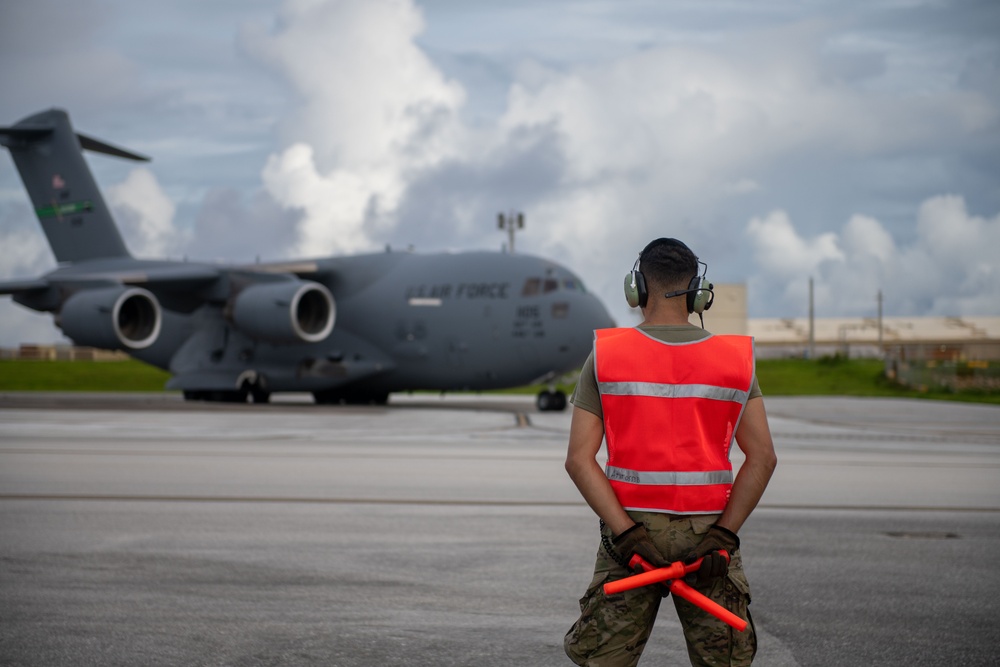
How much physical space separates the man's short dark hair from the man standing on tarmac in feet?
0.55

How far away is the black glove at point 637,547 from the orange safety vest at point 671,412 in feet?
0.41

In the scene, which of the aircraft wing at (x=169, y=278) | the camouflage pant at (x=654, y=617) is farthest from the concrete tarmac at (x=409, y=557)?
the aircraft wing at (x=169, y=278)

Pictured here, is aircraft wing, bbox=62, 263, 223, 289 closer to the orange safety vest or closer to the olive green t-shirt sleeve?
the olive green t-shirt sleeve

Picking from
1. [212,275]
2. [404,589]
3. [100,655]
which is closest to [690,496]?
[100,655]

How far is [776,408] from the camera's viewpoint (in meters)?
29.5

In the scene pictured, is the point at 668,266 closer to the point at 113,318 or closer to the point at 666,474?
the point at 666,474

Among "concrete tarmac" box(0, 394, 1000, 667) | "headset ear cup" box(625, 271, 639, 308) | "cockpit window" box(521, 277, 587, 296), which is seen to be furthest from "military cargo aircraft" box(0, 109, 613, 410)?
"headset ear cup" box(625, 271, 639, 308)

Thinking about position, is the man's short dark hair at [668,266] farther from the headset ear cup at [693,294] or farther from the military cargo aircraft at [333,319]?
the military cargo aircraft at [333,319]

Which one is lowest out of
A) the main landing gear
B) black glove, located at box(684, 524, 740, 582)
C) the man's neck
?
the main landing gear

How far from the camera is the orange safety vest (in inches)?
140

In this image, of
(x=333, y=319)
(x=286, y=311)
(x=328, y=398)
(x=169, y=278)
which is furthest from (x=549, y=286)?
(x=169, y=278)

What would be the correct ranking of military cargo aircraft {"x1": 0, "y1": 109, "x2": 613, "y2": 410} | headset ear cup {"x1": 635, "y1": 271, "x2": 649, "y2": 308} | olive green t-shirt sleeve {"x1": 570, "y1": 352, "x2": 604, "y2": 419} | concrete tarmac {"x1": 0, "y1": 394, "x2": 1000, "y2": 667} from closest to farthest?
olive green t-shirt sleeve {"x1": 570, "y1": 352, "x2": 604, "y2": 419}, headset ear cup {"x1": 635, "y1": 271, "x2": 649, "y2": 308}, concrete tarmac {"x1": 0, "y1": 394, "x2": 1000, "y2": 667}, military cargo aircraft {"x1": 0, "y1": 109, "x2": 613, "y2": 410}

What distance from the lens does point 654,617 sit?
3.50m

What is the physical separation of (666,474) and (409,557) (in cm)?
449
